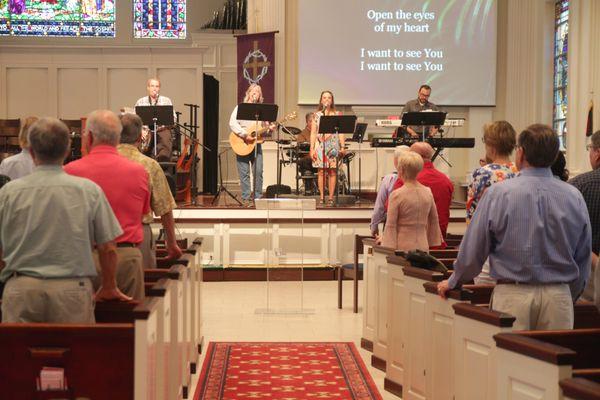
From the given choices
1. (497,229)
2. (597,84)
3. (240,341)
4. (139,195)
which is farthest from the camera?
(597,84)

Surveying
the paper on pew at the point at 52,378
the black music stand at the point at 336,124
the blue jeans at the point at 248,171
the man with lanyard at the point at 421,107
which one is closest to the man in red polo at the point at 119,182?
the paper on pew at the point at 52,378

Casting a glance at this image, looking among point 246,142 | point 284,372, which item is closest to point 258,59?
point 246,142

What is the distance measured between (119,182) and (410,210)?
7.61 ft

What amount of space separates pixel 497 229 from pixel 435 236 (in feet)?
8.37

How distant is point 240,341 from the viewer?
772cm

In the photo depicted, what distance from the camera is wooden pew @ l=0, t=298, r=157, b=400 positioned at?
11.7ft

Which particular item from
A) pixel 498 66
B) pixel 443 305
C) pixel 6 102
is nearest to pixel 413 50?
pixel 498 66

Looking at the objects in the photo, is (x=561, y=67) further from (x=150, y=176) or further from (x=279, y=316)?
(x=150, y=176)

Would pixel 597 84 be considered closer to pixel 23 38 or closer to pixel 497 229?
pixel 497 229

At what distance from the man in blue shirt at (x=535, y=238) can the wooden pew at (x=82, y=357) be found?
1.47m

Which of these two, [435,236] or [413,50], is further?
[413,50]

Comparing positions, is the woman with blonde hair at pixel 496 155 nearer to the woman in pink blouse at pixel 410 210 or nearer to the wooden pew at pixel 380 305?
the woman in pink blouse at pixel 410 210

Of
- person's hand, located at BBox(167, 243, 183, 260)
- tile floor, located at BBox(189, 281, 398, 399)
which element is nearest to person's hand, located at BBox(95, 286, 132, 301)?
person's hand, located at BBox(167, 243, 183, 260)

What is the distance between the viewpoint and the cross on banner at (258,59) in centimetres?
1530
